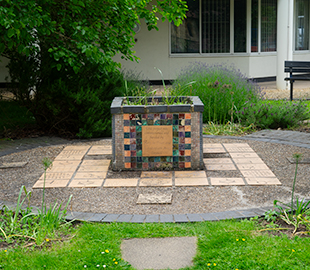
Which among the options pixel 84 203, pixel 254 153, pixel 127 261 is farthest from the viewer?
pixel 254 153

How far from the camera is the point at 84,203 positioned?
180 inches

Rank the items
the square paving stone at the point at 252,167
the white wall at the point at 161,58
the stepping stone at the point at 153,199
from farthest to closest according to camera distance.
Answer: the white wall at the point at 161,58 → the square paving stone at the point at 252,167 → the stepping stone at the point at 153,199

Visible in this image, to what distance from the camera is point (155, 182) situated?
522cm

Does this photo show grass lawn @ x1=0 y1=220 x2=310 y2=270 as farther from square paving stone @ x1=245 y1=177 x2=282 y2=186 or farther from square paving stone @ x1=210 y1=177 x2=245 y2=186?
square paving stone @ x1=245 y1=177 x2=282 y2=186

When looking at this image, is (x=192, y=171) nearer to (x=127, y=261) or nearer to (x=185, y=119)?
(x=185, y=119)

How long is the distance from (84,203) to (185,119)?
1.77m

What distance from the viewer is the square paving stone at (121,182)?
5.14 meters

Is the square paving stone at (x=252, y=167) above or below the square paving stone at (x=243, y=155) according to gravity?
below

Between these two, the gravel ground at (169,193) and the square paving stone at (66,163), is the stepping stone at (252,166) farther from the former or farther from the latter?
the square paving stone at (66,163)

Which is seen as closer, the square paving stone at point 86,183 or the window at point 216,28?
the square paving stone at point 86,183

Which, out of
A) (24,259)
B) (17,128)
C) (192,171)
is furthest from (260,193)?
(17,128)

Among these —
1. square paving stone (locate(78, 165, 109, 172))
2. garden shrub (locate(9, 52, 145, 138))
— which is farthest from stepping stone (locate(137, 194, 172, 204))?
garden shrub (locate(9, 52, 145, 138))

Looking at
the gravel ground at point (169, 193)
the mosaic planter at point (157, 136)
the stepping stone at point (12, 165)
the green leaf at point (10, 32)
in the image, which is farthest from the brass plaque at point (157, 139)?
the green leaf at point (10, 32)

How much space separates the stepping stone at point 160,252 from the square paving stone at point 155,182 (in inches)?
59.4
